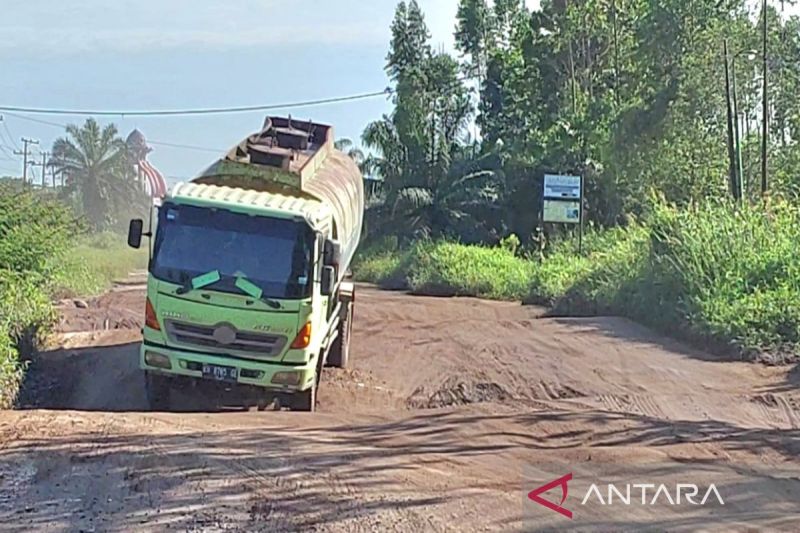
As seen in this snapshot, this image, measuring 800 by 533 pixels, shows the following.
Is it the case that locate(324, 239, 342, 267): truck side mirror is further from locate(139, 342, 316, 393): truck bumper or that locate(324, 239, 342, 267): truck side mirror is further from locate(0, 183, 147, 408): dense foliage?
locate(0, 183, 147, 408): dense foliage

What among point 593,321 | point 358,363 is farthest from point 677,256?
point 358,363

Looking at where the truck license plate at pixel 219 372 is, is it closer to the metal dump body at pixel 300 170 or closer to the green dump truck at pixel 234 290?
the green dump truck at pixel 234 290

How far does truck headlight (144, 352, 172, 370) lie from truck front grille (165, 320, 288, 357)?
25 centimetres

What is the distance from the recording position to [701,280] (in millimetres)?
18516

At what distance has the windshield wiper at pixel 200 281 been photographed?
36.2ft

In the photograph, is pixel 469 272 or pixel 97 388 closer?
pixel 97 388

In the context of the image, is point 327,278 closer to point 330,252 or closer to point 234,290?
point 330,252

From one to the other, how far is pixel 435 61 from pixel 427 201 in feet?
34.8

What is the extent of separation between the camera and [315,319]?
37.5 feet

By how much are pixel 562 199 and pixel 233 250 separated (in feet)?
65.4

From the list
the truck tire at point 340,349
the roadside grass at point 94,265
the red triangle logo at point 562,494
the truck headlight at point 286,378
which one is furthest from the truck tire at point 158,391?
the roadside grass at point 94,265

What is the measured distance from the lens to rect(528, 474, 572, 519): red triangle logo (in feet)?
20.9

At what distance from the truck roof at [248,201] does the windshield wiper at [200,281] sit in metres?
0.78

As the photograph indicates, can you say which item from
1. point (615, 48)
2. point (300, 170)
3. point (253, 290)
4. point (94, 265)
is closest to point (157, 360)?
point (253, 290)
